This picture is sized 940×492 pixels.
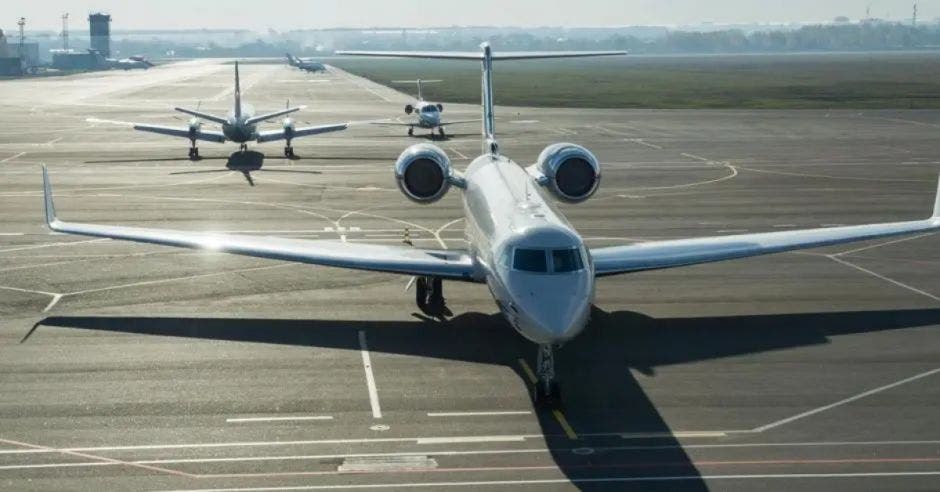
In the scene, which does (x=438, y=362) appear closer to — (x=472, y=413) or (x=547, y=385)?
(x=472, y=413)

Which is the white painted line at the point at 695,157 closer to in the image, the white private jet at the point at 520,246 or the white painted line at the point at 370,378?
the white private jet at the point at 520,246

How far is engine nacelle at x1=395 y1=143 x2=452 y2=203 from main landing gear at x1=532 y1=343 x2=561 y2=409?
10.3 m

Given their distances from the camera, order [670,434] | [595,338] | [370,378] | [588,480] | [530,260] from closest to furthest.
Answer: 1. [588,480]
2. [670,434]
3. [530,260]
4. [370,378]
5. [595,338]

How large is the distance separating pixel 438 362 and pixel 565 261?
4.07m

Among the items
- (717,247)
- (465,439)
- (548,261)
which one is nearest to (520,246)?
(548,261)

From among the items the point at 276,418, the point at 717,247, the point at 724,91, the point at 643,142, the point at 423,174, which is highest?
the point at 724,91

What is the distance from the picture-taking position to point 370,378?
2302cm

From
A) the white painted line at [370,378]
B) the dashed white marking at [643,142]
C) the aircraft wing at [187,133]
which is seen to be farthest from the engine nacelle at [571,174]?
the dashed white marking at [643,142]

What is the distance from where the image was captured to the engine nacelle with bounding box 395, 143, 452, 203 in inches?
1196

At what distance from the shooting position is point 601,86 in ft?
525

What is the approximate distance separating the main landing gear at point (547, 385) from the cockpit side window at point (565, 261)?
1618mm

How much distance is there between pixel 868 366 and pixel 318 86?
154 metres

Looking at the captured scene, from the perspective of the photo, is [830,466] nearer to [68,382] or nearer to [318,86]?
[68,382]

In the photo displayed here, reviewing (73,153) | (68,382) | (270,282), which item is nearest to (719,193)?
(270,282)
